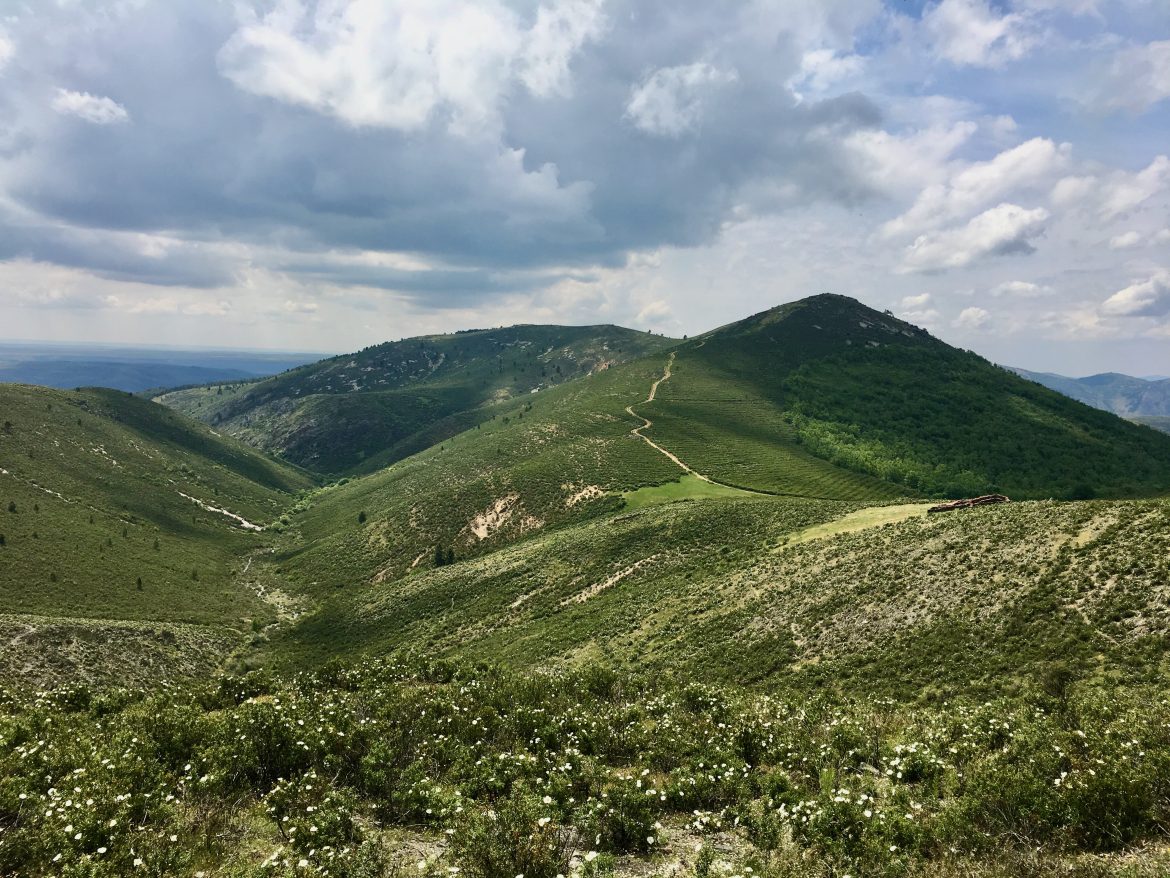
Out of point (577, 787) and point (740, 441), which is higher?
point (740, 441)

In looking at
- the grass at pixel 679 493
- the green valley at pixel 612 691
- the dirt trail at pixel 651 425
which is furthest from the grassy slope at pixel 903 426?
the green valley at pixel 612 691

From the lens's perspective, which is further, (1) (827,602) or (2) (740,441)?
(2) (740,441)

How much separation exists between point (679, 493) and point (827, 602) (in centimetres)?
5398

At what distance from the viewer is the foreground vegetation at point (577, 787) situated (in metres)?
10.4

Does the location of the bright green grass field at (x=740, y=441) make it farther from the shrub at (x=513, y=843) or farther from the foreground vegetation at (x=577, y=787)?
the shrub at (x=513, y=843)

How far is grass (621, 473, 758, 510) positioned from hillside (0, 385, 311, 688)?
61.5m

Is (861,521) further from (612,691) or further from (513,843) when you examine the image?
(513,843)

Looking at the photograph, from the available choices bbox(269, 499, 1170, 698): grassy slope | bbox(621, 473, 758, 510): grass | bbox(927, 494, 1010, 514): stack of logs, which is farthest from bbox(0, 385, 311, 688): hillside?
bbox(927, 494, 1010, 514): stack of logs

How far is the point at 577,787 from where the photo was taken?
15.5m

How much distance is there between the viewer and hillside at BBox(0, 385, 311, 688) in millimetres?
60625

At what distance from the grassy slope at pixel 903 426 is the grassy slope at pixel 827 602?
41225 mm

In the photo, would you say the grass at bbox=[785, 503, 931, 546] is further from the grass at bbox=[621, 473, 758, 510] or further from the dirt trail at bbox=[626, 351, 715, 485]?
the dirt trail at bbox=[626, 351, 715, 485]

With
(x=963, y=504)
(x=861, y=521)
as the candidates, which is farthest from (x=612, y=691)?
(x=963, y=504)

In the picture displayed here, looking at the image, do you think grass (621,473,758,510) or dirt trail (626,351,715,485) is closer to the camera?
grass (621,473,758,510)
